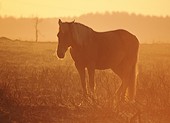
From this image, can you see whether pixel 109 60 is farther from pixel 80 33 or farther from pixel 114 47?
pixel 80 33

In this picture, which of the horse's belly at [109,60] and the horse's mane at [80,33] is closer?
the horse's mane at [80,33]

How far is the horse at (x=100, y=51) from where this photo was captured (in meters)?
11.5

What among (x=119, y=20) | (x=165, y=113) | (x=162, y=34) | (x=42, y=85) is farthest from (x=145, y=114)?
(x=119, y=20)

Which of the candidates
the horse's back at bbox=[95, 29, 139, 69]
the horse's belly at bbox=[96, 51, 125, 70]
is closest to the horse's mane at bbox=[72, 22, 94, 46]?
the horse's back at bbox=[95, 29, 139, 69]

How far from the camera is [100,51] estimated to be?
1226 centimetres

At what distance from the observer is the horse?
37.6 ft

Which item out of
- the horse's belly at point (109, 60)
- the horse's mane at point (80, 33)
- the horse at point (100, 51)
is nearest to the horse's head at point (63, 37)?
the horse at point (100, 51)

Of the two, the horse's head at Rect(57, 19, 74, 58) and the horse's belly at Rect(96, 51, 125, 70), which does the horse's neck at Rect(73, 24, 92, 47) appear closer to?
the horse's head at Rect(57, 19, 74, 58)

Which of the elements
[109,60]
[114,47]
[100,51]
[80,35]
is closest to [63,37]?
[80,35]

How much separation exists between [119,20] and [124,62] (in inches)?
5565

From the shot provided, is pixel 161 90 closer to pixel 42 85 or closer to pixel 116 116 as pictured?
pixel 116 116

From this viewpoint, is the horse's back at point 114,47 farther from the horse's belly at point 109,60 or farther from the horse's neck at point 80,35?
the horse's neck at point 80,35

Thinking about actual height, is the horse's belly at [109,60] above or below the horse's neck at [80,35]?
below

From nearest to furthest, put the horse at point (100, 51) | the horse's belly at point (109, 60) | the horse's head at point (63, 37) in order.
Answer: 1. the horse's head at point (63, 37)
2. the horse at point (100, 51)
3. the horse's belly at point (109, 60)
